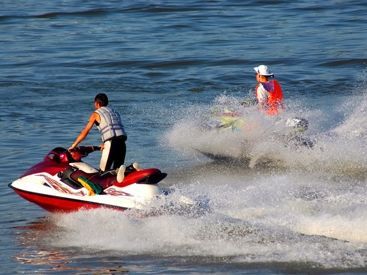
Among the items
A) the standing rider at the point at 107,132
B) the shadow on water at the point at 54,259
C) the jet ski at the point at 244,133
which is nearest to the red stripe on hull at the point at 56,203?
the shadow on water at the point at 54,259

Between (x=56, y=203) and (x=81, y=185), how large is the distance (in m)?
0.52

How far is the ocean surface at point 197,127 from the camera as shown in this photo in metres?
13.2

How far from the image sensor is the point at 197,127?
19.2m

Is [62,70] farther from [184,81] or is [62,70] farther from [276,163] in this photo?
[276,163]

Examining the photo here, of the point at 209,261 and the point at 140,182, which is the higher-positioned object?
the point at 140,182

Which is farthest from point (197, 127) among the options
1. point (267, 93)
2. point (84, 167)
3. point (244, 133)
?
point (84, 167)

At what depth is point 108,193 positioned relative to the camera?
46.8ft

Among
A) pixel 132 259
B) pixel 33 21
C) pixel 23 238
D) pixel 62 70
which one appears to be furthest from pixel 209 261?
pixel 33 21

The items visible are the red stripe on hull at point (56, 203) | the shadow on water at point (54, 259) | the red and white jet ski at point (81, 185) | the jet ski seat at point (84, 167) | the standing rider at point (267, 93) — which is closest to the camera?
the shadow on water at point (54, 259)

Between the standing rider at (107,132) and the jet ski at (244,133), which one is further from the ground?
the jet ski at (244,133)

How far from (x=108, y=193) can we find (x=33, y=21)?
2342cm

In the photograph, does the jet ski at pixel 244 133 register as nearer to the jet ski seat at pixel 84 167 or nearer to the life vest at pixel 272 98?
the life vest at pixel 272 98

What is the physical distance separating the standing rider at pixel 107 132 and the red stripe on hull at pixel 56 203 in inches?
25.9

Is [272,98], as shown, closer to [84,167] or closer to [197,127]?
[197,127]
